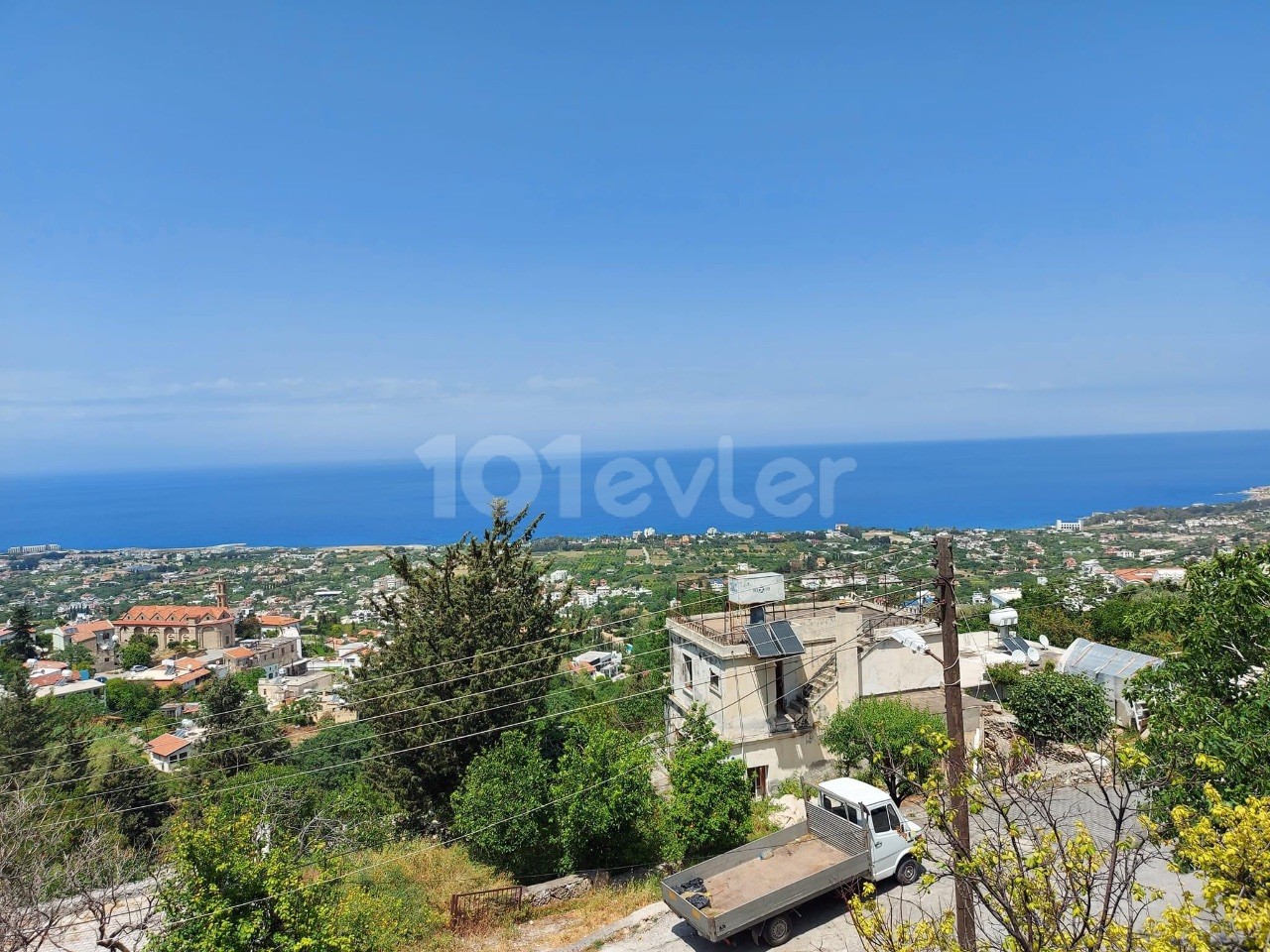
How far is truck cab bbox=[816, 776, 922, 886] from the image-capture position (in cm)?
1046

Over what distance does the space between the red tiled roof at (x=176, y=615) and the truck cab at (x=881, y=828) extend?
72080 mm

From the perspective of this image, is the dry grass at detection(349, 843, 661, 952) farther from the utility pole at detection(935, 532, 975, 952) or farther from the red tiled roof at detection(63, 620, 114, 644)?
the red tiled roof at detection(63, 620, 114, 644)

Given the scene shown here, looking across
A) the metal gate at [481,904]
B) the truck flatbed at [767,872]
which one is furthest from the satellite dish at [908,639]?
the metal gate at [481,904]

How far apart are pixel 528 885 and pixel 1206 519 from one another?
87.1 m

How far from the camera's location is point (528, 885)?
11.7m

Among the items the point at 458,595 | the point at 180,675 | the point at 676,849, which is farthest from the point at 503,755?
the point at 180,675

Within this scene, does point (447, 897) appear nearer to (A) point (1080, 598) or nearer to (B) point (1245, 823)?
(B) point (1245, 823)

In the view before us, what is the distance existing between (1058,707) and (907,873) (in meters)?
7.18

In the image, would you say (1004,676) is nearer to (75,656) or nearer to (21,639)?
(75,656)

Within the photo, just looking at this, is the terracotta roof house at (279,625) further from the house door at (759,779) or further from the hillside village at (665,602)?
the house door at (759,779)

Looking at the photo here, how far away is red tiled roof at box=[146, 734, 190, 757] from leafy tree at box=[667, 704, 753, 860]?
33.3m

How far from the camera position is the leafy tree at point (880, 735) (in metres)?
13.7

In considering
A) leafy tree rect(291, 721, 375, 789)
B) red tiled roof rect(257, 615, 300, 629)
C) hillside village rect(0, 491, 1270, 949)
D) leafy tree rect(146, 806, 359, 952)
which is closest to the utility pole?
hillside village rect(0, 491, 1270, 949)

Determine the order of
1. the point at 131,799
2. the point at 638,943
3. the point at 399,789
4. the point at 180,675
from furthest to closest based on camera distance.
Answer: the point at 180,675 < the point at 131,799 < the point at 399,789 < the point at 638,943
